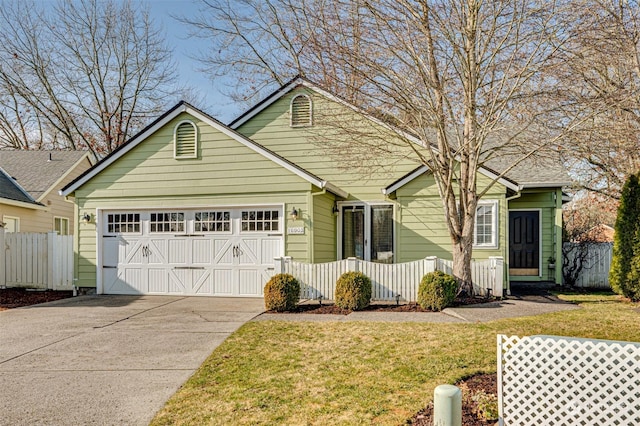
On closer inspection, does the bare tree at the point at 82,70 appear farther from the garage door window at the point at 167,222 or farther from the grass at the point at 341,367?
the grass at the point at 341,367

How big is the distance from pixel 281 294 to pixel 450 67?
6001 mm

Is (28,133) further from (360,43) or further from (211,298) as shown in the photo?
(360,43)

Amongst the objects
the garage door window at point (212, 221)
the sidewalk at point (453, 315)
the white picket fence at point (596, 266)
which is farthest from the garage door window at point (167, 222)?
the white picket fence at point (596, 266)

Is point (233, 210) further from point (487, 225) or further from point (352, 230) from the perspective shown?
point (487, 225)

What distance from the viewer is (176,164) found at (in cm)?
1252

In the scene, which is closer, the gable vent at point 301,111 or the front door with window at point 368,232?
the front door with window at point 368,232

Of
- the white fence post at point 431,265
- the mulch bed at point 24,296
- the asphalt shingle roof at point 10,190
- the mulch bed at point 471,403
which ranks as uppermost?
the asphalt shingle roof at point 10,190

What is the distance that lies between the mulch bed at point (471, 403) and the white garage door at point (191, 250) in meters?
7.30

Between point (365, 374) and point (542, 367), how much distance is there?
2.18 m

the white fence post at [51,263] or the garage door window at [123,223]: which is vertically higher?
the garage door window at [123,223]

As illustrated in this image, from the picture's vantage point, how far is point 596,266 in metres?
14.1

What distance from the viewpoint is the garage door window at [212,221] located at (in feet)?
40.7

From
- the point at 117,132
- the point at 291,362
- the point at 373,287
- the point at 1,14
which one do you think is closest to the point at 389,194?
the point at 373,287

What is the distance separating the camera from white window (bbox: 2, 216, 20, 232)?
16453 mm
